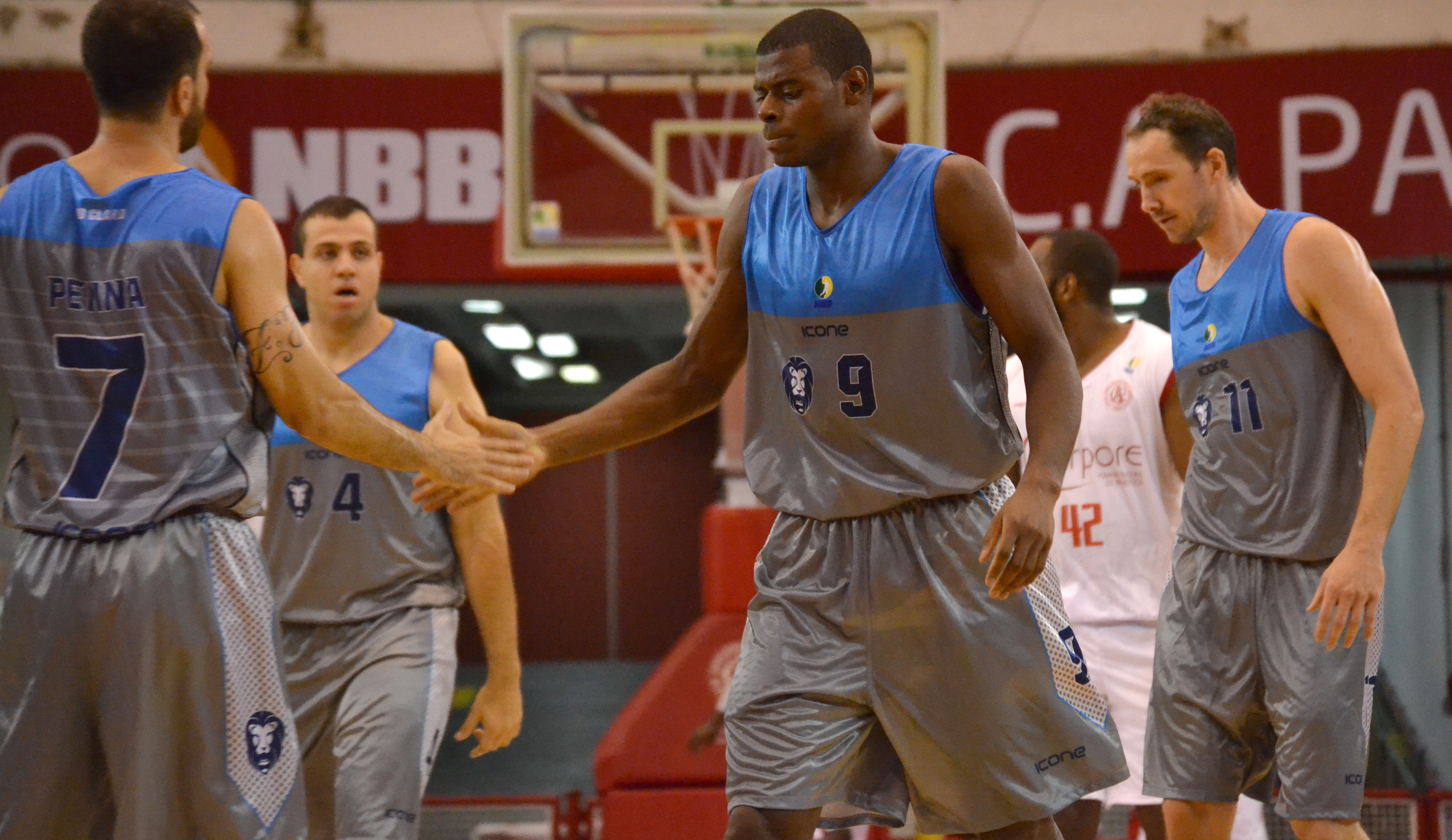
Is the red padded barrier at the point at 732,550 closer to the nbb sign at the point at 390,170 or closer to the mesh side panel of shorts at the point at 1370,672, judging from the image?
the mesh side panel of shorts at the point at 1370,672

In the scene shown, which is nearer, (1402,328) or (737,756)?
(737,756)

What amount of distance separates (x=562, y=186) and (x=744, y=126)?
1.33 m

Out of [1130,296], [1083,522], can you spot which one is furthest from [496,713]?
[1130,296]

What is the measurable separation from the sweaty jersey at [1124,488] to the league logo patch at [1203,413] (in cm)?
88

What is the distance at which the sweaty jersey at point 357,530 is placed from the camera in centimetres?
439

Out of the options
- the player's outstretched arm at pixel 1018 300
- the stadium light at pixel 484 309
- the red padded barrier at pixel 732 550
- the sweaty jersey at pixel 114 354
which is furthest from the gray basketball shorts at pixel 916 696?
the stadium light at pixel 484 309

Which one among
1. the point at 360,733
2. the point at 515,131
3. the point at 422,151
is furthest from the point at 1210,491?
the point at 422,151

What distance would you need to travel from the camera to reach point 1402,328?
11.1m

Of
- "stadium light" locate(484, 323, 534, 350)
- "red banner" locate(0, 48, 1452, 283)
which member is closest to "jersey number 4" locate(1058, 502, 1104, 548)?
"red banner" locate(0, 48, 1452, 283)

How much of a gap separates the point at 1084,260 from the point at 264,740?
326cm

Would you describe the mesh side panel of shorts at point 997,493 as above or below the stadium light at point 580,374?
below

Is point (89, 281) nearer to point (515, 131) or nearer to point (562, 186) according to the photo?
point (515, 131)

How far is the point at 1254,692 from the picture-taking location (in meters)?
3.86

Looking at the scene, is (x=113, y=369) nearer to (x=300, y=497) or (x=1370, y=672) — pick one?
(x=300, y=497)
